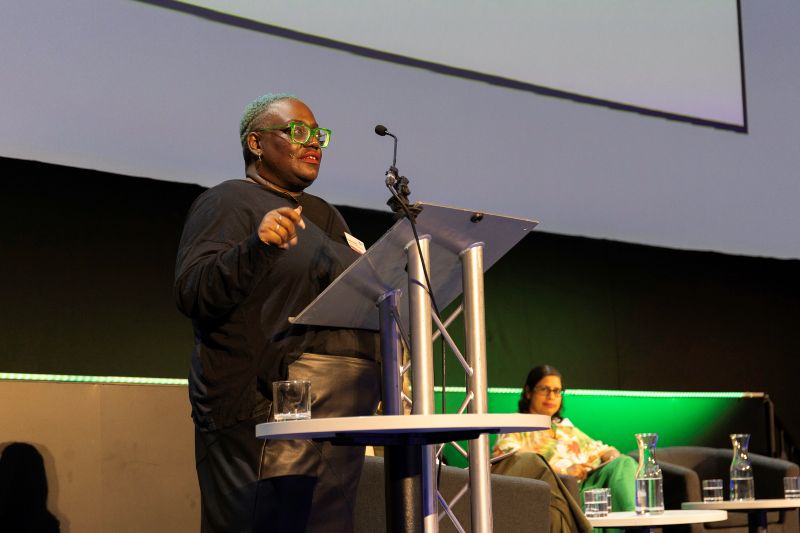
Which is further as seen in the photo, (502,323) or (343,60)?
(502,323)

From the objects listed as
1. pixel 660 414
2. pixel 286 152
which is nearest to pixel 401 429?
pixel 286 152

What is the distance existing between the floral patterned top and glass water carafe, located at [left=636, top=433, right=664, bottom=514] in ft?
3.85

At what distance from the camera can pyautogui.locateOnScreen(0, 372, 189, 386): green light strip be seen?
11.6 ft

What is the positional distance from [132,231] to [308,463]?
7.41ft

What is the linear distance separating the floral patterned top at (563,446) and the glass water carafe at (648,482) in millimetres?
1174

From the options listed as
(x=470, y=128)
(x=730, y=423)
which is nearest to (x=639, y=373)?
(x=730, y=423)

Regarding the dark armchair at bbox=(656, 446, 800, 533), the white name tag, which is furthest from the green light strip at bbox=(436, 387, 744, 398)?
the white name tag

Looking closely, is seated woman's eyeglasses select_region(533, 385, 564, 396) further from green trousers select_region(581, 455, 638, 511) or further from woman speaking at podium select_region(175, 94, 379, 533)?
woman speaking at podium select_region(175, 94, 379, 533)

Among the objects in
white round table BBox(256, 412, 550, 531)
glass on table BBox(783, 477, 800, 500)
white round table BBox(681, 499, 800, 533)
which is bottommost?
white round table BBox(681, 499, 800, 533)

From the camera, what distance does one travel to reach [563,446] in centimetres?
493

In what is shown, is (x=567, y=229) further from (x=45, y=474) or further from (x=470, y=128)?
(x=45, y=474)

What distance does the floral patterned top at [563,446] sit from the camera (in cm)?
489

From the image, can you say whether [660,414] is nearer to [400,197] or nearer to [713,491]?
[713,491]

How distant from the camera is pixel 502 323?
16.8ft
